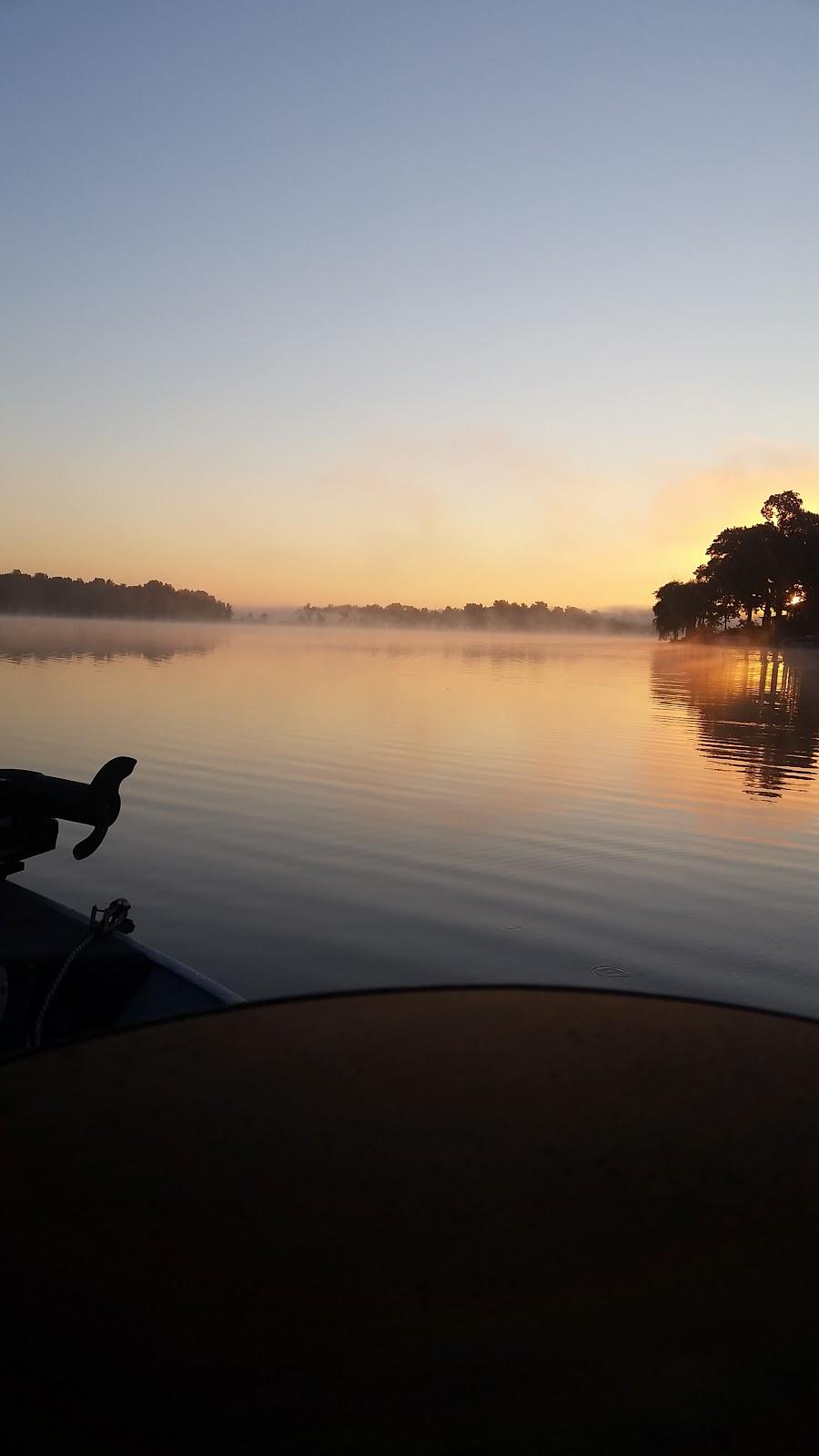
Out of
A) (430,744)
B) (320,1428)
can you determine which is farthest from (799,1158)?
(430,744)

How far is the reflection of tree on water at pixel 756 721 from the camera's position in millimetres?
16953

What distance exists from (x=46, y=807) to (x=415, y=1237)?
2.05 metres

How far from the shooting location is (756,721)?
87.0ft

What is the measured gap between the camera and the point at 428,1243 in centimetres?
141

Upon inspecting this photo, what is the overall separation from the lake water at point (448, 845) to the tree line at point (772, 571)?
69147 mm

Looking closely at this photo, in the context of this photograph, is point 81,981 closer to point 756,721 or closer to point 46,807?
point 46,807

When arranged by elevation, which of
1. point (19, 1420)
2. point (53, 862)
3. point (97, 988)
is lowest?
point (53, 862)

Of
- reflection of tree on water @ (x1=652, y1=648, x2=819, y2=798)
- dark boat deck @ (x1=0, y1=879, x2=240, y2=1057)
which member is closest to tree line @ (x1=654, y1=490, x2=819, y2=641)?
reflection of tree on water @ (x1=652, y1=648, x2=819, y2=798)

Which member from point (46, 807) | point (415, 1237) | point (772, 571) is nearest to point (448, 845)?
point (46, 807)

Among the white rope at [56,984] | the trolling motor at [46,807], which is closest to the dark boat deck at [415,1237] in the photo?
the trolling motor at [46,807]

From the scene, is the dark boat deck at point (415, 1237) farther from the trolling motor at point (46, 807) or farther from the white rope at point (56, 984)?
the white rope at point (56, 984)

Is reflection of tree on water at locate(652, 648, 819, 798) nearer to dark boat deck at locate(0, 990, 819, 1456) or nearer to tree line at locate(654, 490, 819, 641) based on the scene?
dark boat deck at locate(0, 990, 819, 1456)

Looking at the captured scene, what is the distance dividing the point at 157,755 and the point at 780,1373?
16.1 m

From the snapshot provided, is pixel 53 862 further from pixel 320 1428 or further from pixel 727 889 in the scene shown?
pixel 320 1428
